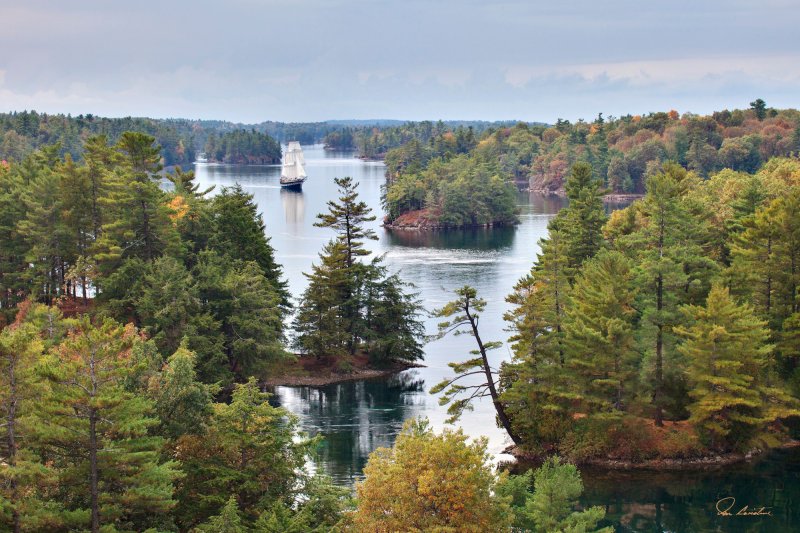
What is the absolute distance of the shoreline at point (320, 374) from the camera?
194 ft

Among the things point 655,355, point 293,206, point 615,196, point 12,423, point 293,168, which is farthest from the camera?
point 293,168

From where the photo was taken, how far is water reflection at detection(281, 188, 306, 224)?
451 ft

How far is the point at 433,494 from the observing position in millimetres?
25469

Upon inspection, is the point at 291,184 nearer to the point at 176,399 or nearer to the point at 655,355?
the point at 655,355

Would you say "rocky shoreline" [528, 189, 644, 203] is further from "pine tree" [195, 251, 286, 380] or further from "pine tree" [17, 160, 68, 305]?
"pine tree" [17, 160, 68, 305]

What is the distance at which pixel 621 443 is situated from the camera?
43812mm

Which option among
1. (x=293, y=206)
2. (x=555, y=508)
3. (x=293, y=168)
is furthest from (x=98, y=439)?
(x=293, y=168)

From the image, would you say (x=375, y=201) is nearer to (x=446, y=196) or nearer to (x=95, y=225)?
(x=446, y=196)

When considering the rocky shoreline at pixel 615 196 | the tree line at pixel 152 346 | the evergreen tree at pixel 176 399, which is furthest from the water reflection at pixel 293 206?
the evergreen tree at pixel 176 399

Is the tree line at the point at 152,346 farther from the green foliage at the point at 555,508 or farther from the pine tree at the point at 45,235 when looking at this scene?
the green foliage at the point at 555,508

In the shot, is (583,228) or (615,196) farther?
(615,196)
